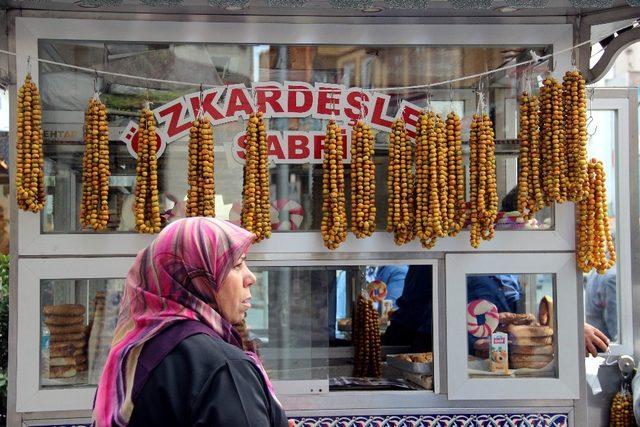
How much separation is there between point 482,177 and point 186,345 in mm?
1840

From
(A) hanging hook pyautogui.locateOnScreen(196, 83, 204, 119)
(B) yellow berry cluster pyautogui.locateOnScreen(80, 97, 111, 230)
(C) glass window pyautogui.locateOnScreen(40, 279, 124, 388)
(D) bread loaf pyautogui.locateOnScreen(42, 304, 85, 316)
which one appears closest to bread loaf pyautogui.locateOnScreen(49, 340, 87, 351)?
(C) glass window pyautogui.locateOnScreen(40, 279, 124, 388)

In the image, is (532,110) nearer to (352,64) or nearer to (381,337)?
(352,64)

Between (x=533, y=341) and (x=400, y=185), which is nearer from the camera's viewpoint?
(x=400, y=185)

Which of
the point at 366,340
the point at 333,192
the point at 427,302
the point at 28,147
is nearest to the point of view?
the point at 28,147

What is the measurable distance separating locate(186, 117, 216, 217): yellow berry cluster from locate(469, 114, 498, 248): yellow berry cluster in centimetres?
110

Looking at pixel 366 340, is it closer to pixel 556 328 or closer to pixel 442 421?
pixel 442 421

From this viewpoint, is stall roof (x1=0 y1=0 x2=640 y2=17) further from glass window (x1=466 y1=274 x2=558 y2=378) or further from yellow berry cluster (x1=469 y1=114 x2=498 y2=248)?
glass window (x1=466 y1=274 x2=558 y2=378)

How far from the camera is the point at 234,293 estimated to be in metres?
2.29

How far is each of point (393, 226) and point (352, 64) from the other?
0.75m

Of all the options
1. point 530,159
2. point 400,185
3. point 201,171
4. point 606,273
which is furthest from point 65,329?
point 606,273

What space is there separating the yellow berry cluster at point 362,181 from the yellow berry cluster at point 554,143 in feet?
2.44

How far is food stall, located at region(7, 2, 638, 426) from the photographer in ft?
11.8

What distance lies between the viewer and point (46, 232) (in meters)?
3.58

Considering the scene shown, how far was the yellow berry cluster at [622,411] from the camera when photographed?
205 inches
